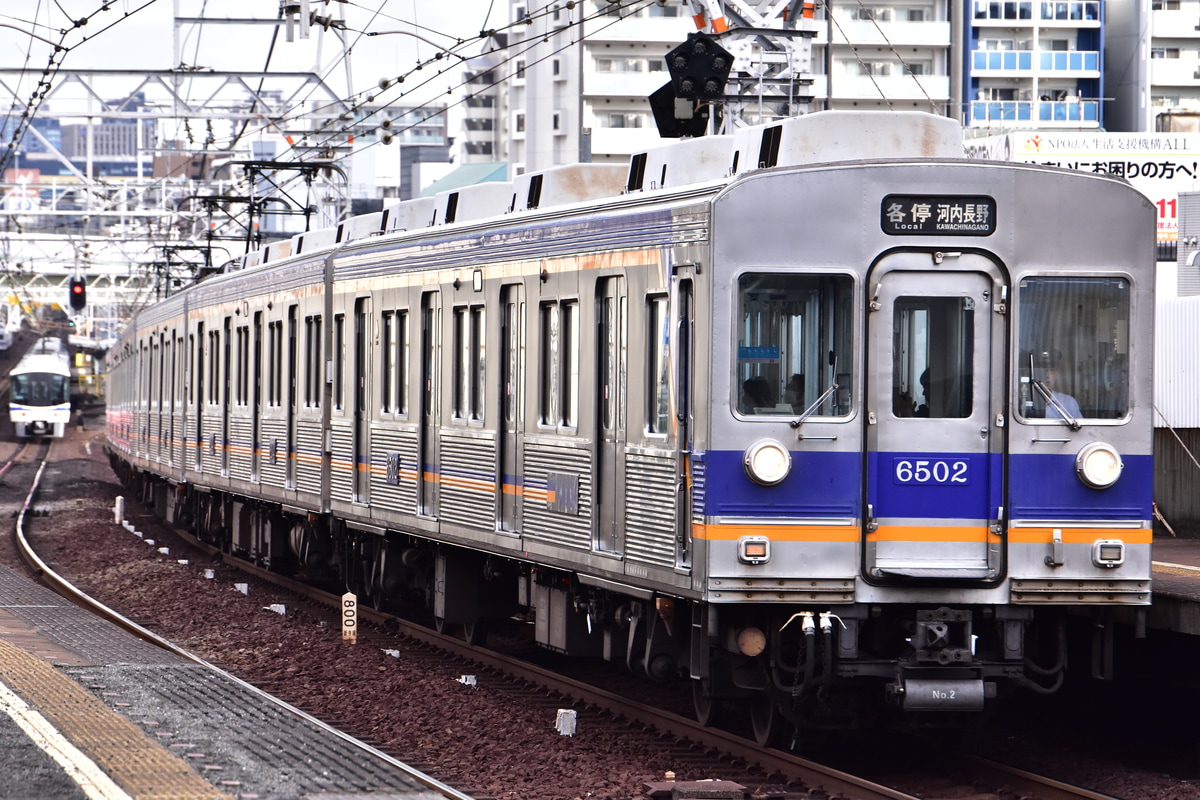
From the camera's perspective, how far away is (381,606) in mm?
17141

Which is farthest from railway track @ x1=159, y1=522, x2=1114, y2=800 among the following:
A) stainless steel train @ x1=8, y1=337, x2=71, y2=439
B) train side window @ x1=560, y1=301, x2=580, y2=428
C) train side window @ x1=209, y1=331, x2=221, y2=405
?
stainless steel train @ x1=8, y1=337, x2=71, y2=439

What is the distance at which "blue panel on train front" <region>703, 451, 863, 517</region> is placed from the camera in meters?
8.58

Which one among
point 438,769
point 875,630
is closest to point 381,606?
point 438,769

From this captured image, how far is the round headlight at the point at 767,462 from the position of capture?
8.54 m

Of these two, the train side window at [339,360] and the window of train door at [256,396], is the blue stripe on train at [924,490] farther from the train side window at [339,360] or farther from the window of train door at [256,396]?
the window of train door at [256,396]

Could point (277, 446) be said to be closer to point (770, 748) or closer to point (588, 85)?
point (770, 748)

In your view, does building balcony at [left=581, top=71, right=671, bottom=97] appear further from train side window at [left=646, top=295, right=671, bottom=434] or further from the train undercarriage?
train side window at [left=646, top=295, right=671, bottom=434]

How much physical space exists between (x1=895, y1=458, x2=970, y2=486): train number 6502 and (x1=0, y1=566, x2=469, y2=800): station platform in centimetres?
271

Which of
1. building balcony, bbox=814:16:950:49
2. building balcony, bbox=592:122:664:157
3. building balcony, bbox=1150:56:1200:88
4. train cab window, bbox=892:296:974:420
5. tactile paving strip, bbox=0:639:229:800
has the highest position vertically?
building balcony, bbox=814:16:950:49

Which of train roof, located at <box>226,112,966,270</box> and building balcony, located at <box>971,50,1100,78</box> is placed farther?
building balcony, located at <box>971,50,1100,78</box>

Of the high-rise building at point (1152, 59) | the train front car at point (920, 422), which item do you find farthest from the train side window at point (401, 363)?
the high-rise building at point (1152, 59)

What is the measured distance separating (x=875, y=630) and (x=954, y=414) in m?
1.18

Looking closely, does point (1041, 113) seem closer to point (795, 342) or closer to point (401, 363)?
point (401, 363)

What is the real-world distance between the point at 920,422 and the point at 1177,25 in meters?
63.7
